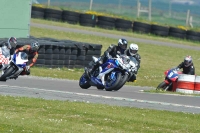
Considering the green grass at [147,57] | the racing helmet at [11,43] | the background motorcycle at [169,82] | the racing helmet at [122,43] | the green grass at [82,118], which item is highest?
the racing helmet at [122,43]

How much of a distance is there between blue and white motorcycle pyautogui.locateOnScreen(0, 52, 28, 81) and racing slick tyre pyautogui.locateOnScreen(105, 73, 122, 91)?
2.14 metres

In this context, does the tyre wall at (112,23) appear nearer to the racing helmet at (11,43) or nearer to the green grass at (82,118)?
the racing helmet at (11,43)

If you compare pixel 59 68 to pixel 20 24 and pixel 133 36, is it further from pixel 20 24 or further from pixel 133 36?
pixel 133 36

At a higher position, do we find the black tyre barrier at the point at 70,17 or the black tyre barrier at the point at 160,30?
the black tyre barrier at the point at 70,17

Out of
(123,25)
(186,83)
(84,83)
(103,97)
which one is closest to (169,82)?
(186,83)

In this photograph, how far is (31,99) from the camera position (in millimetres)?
12016

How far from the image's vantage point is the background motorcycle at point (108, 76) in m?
15.8

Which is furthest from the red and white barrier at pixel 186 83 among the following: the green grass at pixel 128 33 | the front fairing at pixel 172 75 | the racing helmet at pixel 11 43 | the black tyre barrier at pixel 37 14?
the black tyre barrier at pixel 37 14

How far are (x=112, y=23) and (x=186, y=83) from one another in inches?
843

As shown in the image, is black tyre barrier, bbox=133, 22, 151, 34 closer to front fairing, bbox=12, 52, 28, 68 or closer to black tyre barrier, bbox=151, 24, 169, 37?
black tyre barrier, bbox=151, 24, 169, 37

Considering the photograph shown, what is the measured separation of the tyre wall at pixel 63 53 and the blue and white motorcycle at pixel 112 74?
15.4 ft

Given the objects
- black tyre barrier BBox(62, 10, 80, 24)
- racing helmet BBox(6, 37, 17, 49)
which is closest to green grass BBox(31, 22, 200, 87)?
black tyre barrier BBox(62, 10, 80, 24)

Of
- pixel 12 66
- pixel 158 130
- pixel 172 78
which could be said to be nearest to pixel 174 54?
pixel 172 78

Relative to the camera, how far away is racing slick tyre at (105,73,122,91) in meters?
15.7
